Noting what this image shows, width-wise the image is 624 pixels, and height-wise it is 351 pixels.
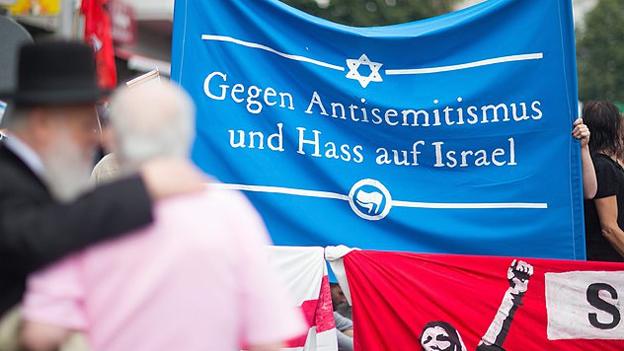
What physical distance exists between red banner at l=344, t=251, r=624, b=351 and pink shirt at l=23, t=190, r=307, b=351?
2894 millimetres

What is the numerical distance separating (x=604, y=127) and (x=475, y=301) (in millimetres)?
1306

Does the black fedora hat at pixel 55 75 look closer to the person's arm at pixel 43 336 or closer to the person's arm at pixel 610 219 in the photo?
the person's arm at pixel 43 336

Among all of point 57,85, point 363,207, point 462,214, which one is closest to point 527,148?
point 462,214

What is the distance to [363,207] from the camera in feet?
17.9

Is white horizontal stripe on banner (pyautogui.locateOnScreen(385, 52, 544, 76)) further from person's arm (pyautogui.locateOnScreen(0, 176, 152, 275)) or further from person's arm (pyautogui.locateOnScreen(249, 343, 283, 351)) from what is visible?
person's arm (pyautogui.locateOnScreen(0, 176, 152, 275))

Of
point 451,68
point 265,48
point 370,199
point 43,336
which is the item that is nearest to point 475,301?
point 370,199

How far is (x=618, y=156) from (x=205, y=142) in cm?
232

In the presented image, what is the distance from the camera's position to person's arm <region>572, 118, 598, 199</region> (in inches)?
215

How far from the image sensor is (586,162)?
18.3 ft

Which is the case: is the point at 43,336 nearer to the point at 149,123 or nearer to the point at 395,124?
the point at 149,123

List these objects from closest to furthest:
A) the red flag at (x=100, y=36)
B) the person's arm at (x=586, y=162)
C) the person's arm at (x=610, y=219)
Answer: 1. the person's arm at (x=586, y=162)
2. the person's arm at (x=610, y=219)
3. the red flag at (x=100, y=36)

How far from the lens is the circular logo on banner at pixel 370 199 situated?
215 inches

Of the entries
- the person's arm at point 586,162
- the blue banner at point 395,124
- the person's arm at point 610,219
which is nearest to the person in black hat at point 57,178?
the blue banner at point 395,124

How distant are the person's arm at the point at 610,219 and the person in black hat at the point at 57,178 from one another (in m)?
3.59
